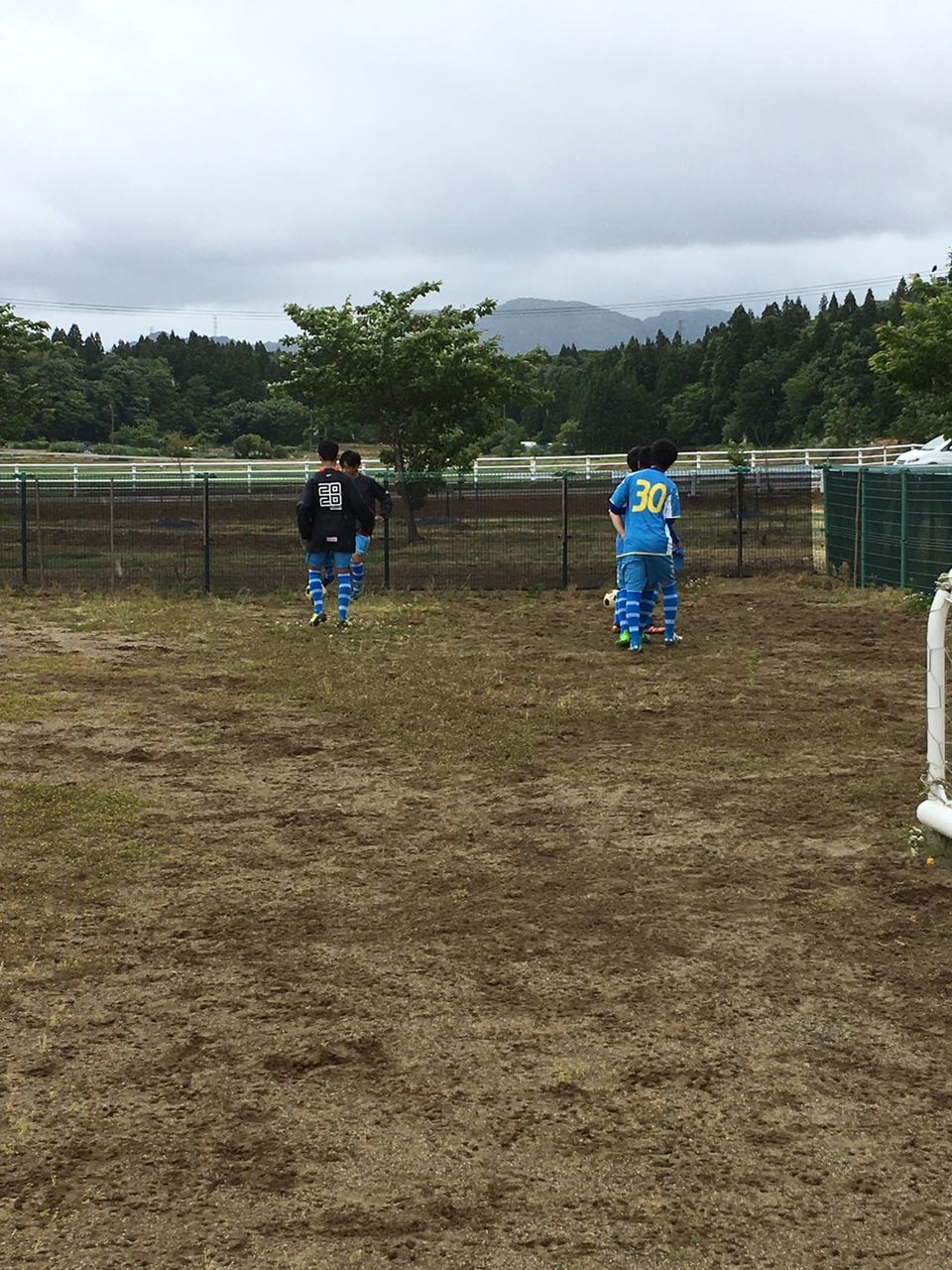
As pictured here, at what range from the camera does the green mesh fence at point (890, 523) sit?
1628cm

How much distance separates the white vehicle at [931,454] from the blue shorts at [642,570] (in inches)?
878

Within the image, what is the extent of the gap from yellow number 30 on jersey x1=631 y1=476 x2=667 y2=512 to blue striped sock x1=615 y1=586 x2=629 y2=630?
80cm

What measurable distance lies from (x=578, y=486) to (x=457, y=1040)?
17.2 m

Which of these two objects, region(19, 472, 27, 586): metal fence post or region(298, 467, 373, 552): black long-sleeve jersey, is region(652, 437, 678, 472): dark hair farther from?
region(19, 472, 27, 586): metal fence post

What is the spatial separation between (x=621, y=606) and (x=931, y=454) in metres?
24.2

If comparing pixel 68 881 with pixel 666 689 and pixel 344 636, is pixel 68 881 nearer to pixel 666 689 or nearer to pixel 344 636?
pixel 666 689

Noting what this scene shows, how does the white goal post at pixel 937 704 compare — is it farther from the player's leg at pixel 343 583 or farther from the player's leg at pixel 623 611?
the player's leg at pixel 343 583

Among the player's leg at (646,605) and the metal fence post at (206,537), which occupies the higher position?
the metal fence post at (206,537)

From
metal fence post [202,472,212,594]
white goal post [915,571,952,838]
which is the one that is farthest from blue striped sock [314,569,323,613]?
white goal post [915,571,952,838]

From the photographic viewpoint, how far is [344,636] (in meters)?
14.2

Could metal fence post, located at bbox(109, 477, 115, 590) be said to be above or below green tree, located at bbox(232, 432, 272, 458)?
below

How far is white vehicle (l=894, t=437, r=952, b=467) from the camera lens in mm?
33844

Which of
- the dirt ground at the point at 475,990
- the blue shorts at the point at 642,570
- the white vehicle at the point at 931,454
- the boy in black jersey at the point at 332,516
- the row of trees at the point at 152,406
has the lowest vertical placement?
the dirt ground at the point at 475,990

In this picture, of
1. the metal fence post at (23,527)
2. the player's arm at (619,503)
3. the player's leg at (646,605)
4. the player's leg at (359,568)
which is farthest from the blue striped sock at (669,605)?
the metal fence post at (23,527)
